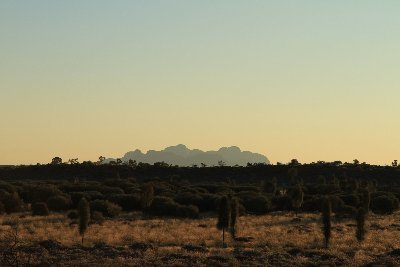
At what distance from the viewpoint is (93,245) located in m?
35.9

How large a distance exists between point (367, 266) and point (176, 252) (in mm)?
10782

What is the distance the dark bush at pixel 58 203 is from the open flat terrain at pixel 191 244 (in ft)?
24.7

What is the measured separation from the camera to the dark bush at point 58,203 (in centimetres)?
6103

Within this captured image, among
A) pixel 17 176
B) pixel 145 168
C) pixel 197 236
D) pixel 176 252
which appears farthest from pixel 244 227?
pixel 17 176

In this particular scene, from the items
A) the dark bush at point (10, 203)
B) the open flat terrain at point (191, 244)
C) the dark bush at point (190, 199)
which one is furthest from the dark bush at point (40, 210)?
the dark bush at point (190, 199)

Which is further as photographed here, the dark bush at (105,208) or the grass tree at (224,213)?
the dark bush at (105,208)

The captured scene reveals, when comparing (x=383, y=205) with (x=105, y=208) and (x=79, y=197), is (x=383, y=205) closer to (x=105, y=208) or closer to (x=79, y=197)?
(x=105, y=208)

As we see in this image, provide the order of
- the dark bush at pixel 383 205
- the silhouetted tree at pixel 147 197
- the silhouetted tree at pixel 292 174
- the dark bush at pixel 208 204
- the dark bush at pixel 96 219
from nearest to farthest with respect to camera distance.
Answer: the dark bush at pixel 96 219, the silhouetted tree at pixel 147 197, the dark bush at pixel 208 204, the dark bush at pixel 383 205, the silhouetted tree at pixel 292 174

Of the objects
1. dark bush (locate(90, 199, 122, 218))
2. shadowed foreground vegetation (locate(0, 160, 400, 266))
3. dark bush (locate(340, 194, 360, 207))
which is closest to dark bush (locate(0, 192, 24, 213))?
shadowed foreground vegetation (locate(0, 160, 400, 266))

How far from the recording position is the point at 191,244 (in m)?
36.9

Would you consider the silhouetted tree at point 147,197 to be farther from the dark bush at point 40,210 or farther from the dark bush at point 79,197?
the dark bush at point 40,210

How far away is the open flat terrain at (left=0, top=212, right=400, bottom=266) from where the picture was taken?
31.1m

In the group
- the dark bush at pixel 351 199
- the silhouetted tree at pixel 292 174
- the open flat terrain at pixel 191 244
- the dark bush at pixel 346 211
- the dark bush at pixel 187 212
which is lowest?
the open flat terrain at pixel 191 244

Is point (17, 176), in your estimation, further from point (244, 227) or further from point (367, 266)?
point (367, 266)
